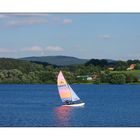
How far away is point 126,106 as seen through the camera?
992 inches

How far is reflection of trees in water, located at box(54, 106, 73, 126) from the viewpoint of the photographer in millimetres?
22578

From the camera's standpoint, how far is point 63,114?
76.5ft

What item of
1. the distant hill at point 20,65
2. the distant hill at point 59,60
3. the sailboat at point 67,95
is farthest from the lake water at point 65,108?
the distant hill at point 59,60

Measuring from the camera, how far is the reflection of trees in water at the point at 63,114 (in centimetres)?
2258

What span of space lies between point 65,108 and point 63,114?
0.63 metres

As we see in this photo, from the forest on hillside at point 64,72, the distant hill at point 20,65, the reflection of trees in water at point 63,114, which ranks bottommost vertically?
the reflection of trees in water at point 63,114

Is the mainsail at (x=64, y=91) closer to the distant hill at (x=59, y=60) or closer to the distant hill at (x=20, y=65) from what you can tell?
the distant hill at (x=59, y=60)

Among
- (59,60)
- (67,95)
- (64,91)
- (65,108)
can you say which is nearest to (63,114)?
(65,108)

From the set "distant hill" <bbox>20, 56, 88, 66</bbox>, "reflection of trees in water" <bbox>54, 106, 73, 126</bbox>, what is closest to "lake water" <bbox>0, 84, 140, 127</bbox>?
"reflection of trees in water" <bbox>54, 106, 73, 126</bbox>

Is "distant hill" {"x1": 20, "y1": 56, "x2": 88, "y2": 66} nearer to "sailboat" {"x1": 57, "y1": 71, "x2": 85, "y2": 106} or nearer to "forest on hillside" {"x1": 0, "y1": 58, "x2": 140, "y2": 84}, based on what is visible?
"forest on hillside" {"x1": 0, "y1": 58, "x2": 140, "y2": 84}

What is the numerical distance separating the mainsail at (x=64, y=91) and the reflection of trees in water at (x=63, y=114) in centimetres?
39

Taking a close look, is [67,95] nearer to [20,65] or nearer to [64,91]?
[64,91]
